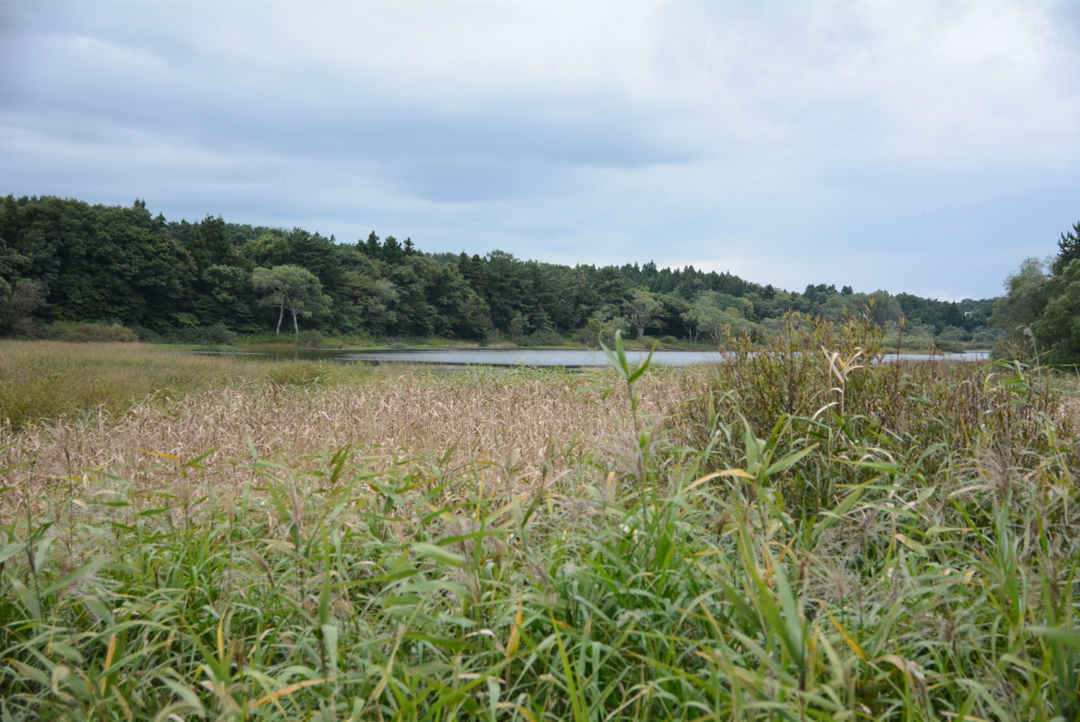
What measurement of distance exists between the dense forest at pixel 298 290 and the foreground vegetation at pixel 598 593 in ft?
67.9

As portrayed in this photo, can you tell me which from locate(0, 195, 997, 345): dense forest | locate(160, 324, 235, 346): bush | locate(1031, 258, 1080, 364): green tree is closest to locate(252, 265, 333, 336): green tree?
locate(0, 195, 997, 345): dense forest

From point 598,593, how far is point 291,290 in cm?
4869

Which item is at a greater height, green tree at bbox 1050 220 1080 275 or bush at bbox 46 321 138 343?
green tree at bbox 1050 220 1080 275

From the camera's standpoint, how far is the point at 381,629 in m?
1.83

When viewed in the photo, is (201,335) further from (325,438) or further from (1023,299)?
(1023,299)

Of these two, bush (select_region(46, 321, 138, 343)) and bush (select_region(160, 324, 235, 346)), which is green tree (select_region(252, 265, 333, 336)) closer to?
bush (select_region(160, 324, 235, 346))

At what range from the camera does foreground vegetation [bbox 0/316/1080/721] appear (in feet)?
4.29

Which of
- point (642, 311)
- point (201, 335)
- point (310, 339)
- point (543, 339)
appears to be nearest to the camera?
point (201, 335)

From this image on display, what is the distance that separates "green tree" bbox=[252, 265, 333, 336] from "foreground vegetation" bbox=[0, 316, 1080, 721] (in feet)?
150

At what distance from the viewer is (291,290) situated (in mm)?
45562

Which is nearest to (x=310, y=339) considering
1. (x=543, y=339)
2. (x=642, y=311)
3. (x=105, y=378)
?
(x=543, y=339)

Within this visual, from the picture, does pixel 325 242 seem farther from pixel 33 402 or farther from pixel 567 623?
pixel 567 623

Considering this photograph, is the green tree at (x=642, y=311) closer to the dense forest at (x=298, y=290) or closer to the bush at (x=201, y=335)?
the dense forest at (x=298, y=290)

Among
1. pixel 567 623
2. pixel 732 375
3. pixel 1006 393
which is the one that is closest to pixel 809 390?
pixel 732 375
